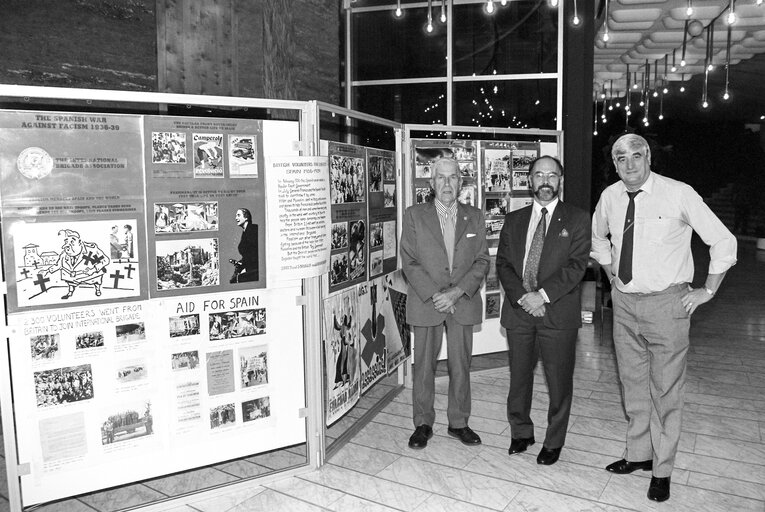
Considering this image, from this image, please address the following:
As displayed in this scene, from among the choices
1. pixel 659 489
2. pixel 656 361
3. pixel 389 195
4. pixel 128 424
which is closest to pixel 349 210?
pixel 389 195

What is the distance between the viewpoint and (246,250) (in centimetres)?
327

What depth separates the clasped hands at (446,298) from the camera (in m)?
3.81

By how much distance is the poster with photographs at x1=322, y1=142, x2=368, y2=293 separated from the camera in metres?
3.76

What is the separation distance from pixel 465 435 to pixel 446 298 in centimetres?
95

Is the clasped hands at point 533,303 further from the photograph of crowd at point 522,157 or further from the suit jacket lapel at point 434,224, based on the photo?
the photograph of crowd at point 522,157

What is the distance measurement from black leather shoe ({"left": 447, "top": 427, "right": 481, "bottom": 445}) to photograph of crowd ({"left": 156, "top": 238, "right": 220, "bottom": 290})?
192 cm

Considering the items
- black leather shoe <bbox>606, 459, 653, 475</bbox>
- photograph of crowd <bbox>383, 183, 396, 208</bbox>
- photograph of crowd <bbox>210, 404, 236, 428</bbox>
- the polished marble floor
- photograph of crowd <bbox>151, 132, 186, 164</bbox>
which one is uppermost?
photograph of crowd <bbox>151, 132, 186, 164</bbox>

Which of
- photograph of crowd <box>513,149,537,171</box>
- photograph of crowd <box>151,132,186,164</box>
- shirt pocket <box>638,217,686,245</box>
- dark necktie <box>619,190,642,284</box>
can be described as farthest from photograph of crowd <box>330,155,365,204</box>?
photograph of crowd <box>513,149,537,171</box>

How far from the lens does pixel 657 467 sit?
10.6 ft

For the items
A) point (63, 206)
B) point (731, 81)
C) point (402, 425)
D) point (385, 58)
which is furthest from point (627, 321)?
point (731, 81)

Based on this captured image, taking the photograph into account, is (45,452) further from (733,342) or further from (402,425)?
(733,342)

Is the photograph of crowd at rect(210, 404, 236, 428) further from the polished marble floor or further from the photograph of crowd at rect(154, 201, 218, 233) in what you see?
the photograph of crowd at rect(154, 201, 218, 233)

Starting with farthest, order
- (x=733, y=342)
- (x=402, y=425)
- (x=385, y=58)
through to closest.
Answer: (x=385, y=58)
(x=733, y=342)
(x=402, y=425)

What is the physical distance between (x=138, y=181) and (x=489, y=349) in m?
3.80
